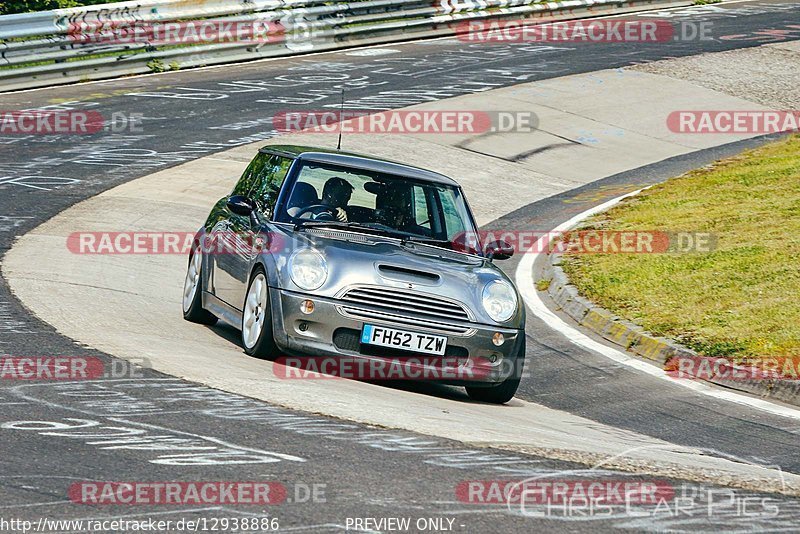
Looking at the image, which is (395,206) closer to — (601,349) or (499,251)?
(499,251)

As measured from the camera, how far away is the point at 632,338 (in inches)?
461

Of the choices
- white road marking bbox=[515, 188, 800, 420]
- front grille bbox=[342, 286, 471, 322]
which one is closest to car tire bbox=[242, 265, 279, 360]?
front grille bbox=[342, 286, 471, 322]

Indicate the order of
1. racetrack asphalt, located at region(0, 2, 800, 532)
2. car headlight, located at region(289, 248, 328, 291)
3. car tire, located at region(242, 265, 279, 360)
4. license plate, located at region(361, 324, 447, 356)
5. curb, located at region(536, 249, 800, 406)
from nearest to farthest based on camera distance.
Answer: racetrack asphalt, located at region(0, 2, 800, 532) → license plate, located at region(361, 324, 447, 356) → car headlight, located at region(289, 248, 328, 291) → car tire, located at region(242, 265, 279, 360) → curb, located at region(536, 249, 800, 406)

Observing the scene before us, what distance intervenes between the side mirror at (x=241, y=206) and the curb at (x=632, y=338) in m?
3.83

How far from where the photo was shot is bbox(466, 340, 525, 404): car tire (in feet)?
29.3

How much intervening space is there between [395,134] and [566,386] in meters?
12.2

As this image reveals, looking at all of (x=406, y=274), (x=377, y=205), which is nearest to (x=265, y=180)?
(x=377, y=205)

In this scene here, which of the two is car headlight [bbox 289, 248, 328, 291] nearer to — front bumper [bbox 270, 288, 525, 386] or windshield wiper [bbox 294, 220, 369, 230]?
front bumper [bbox 270, 288, 525, 386]

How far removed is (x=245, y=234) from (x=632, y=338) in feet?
12.9

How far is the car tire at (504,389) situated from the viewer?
8922 mm

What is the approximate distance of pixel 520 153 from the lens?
21.5 m

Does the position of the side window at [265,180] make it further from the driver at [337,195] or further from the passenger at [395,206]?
the passenger at [395,206]

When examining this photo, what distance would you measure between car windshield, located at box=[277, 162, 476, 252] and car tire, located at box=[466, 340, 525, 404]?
114cm

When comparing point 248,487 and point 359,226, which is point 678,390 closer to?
point 359,226
